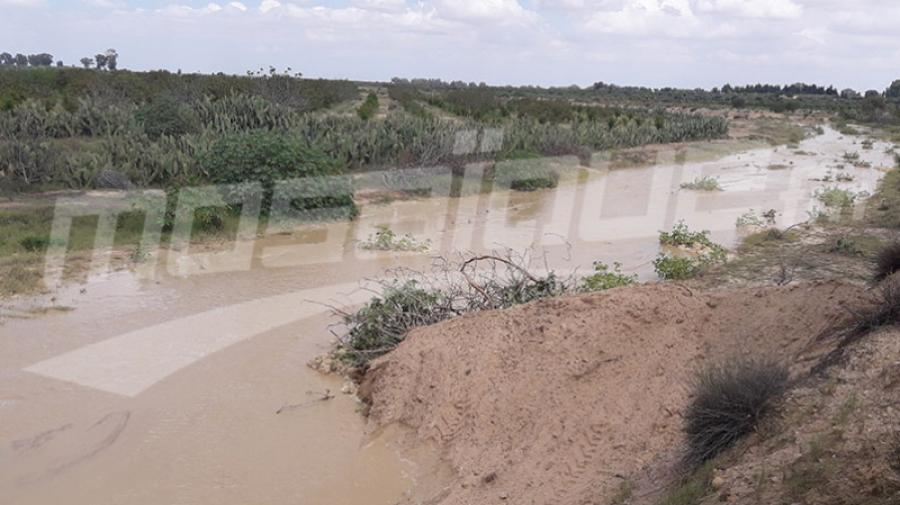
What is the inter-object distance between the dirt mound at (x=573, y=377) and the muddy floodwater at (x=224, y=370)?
467mm

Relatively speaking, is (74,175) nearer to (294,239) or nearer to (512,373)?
(294,239)

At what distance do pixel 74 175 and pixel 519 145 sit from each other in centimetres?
1204

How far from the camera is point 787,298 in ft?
19.8

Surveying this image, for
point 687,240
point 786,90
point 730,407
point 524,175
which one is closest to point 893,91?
point 786,90

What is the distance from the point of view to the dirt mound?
5035mm

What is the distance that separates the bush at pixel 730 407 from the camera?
4145 mm

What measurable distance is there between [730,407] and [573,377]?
1.85 m

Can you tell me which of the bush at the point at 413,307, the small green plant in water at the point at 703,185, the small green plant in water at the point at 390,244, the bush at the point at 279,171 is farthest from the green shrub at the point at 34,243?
the small green plant in water at the point at 703,185

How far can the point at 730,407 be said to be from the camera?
4211 millimetres

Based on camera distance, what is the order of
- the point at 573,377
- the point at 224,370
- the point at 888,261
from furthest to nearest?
the point at 224,370
the point at 888,261
the point at 573,377

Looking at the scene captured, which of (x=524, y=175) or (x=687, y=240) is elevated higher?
(x=524, y=175)

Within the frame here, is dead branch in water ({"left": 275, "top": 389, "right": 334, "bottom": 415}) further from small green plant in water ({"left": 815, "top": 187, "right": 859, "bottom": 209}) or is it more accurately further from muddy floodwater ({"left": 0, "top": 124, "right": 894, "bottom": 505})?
small green plant in water ({"left": 815, "top": 187, "right": 859, "bottom": 209})

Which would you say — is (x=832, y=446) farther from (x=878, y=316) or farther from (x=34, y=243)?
(x=34, y=243)

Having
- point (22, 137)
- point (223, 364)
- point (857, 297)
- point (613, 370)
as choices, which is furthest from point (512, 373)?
point (22, 137)
